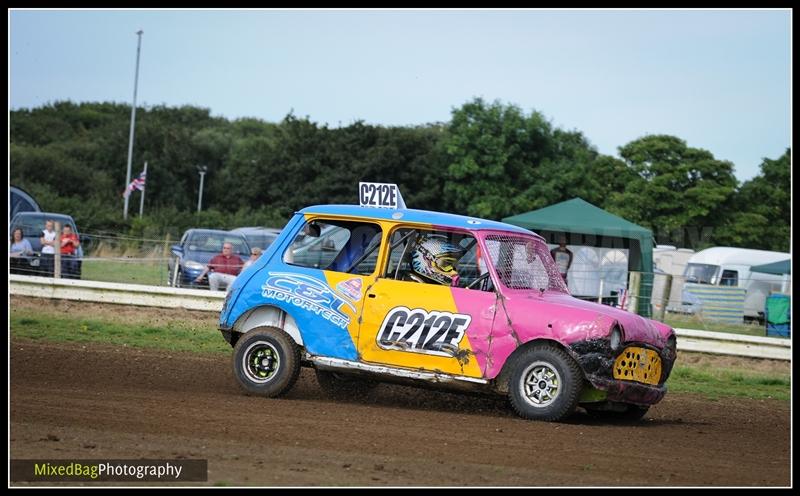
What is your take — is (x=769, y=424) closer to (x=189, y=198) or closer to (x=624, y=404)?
(x=624, y=404)

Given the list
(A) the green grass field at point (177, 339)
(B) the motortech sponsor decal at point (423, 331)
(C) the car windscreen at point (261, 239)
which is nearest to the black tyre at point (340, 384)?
(B) the motortech sponsor decal at point (423, 331)

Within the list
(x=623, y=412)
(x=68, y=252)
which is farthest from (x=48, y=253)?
(x=623, y=412)

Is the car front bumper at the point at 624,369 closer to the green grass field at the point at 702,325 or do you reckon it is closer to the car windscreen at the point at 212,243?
the green grass field at the point at 702,325

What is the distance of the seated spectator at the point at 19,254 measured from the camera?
19920mm

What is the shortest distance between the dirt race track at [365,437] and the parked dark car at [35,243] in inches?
370

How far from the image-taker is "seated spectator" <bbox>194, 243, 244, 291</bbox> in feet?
62.7

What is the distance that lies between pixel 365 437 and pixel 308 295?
2569 millimetres

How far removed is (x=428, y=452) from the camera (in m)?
7.20

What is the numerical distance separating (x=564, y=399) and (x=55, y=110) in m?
86.2

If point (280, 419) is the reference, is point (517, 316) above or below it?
above

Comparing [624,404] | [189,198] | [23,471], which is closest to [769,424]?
[624,404]

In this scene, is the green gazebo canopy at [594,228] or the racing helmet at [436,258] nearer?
the racing helmet at [436,258]

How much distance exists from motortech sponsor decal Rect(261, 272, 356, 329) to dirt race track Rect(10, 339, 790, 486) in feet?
2.84

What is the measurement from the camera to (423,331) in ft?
31.2
